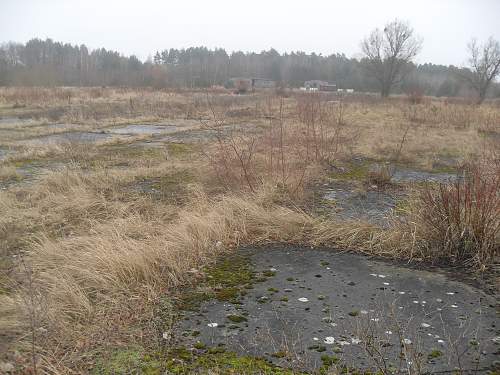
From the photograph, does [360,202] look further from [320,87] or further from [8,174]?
[320,87]

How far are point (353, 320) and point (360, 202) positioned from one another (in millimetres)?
3151

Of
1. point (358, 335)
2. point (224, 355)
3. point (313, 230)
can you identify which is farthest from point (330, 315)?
point (313, 230)

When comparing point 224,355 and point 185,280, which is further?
point 185,280

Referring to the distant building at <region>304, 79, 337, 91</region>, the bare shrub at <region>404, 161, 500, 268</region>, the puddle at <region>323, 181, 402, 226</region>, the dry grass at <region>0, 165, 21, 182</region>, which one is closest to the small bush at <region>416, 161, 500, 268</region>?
the bare shrub at <region>404, 161, 500, 268</region>

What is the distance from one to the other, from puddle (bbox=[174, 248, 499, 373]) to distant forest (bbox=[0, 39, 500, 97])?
20.9ft

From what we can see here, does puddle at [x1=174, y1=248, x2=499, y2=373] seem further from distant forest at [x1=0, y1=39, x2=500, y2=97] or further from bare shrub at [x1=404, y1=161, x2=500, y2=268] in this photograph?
distant forest at [x1=0, y1=39, x2=500, y2=97]

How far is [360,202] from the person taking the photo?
543 centimetres

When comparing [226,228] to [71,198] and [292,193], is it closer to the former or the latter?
[292,193]

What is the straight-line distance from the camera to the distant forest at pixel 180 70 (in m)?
36.4

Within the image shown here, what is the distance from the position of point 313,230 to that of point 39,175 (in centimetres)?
534

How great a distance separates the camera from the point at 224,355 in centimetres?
217

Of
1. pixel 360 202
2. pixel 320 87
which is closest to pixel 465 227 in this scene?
pixel 360 202

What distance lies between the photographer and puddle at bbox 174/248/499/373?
2125mm

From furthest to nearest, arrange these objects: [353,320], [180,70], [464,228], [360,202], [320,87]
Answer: [180,70], [320,87], [360,202], [464,228], [353,320]
